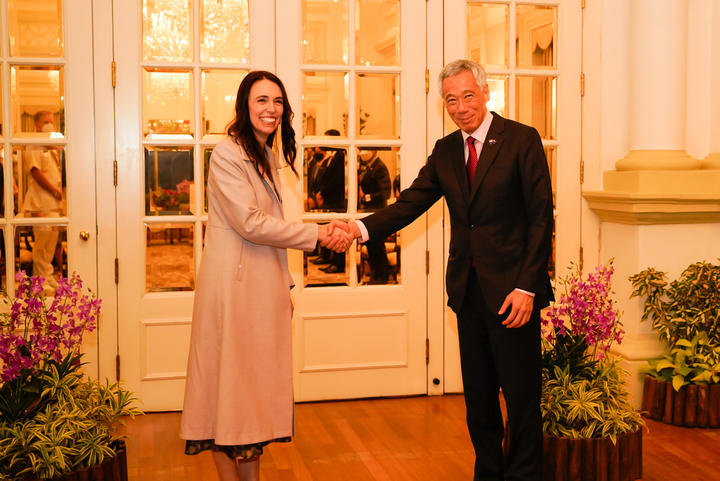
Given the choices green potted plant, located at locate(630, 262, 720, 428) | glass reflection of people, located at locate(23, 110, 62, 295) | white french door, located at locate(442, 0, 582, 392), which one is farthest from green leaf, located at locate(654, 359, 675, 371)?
glass reflection of people, located at locate(23, 110, 62, 295)

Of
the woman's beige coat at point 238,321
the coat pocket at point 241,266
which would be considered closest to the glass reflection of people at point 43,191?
the woman's beige coat at point 238,321

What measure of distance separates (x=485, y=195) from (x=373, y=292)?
189 cm

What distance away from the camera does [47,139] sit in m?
4.56

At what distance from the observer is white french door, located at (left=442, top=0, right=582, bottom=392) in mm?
4992

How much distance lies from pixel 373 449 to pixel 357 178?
5.06 feet

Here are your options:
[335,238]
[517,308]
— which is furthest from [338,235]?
[517,308]

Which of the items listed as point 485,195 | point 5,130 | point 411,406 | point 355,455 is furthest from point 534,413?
point 5,130

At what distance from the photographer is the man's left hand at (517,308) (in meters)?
3.09

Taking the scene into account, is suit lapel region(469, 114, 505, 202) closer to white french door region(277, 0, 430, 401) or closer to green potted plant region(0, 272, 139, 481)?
green potted plant region(0, 272, 139, 481)

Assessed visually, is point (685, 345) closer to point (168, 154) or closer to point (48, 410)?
point (168, 154)

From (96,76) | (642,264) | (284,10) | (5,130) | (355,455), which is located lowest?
(355,455)

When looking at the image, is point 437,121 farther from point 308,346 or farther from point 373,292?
point 308,346

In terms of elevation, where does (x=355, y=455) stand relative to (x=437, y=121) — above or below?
below

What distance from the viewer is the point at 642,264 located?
4777 millimetres
